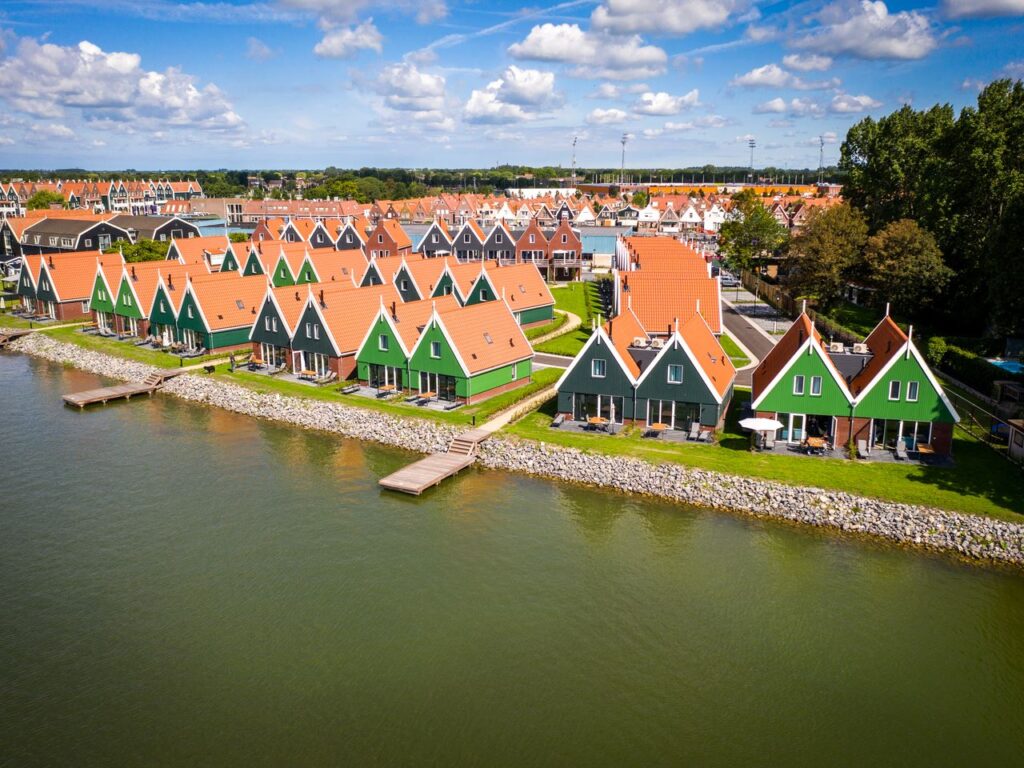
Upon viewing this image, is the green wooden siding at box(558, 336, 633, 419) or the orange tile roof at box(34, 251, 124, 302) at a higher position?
the orange tile roof at box(34, 251, 124, 302)

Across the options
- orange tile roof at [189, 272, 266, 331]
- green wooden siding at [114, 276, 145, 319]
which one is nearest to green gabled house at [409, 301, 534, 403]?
orange tile roof at [189, 272, 266, 331]

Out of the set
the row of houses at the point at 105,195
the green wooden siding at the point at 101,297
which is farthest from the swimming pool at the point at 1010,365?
the row of houses at the point at 105,195

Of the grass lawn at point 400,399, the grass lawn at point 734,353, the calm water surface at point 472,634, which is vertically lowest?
the calm water surface at point 472,634

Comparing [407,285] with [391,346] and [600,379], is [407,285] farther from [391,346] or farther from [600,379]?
[600,379]

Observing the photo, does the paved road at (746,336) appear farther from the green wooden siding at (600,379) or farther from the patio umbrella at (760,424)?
the patio umbrella at (760,424)

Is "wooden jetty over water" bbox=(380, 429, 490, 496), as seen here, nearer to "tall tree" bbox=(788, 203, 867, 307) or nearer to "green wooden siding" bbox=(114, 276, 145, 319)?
"green wooden siding" bbox=(114, 276, 145, 319)

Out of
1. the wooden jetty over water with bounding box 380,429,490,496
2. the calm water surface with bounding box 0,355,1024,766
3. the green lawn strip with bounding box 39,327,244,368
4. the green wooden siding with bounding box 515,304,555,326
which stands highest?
the green wooden siding with bounding box 515,304,555,326

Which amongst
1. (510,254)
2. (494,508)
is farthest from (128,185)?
(494,508)
